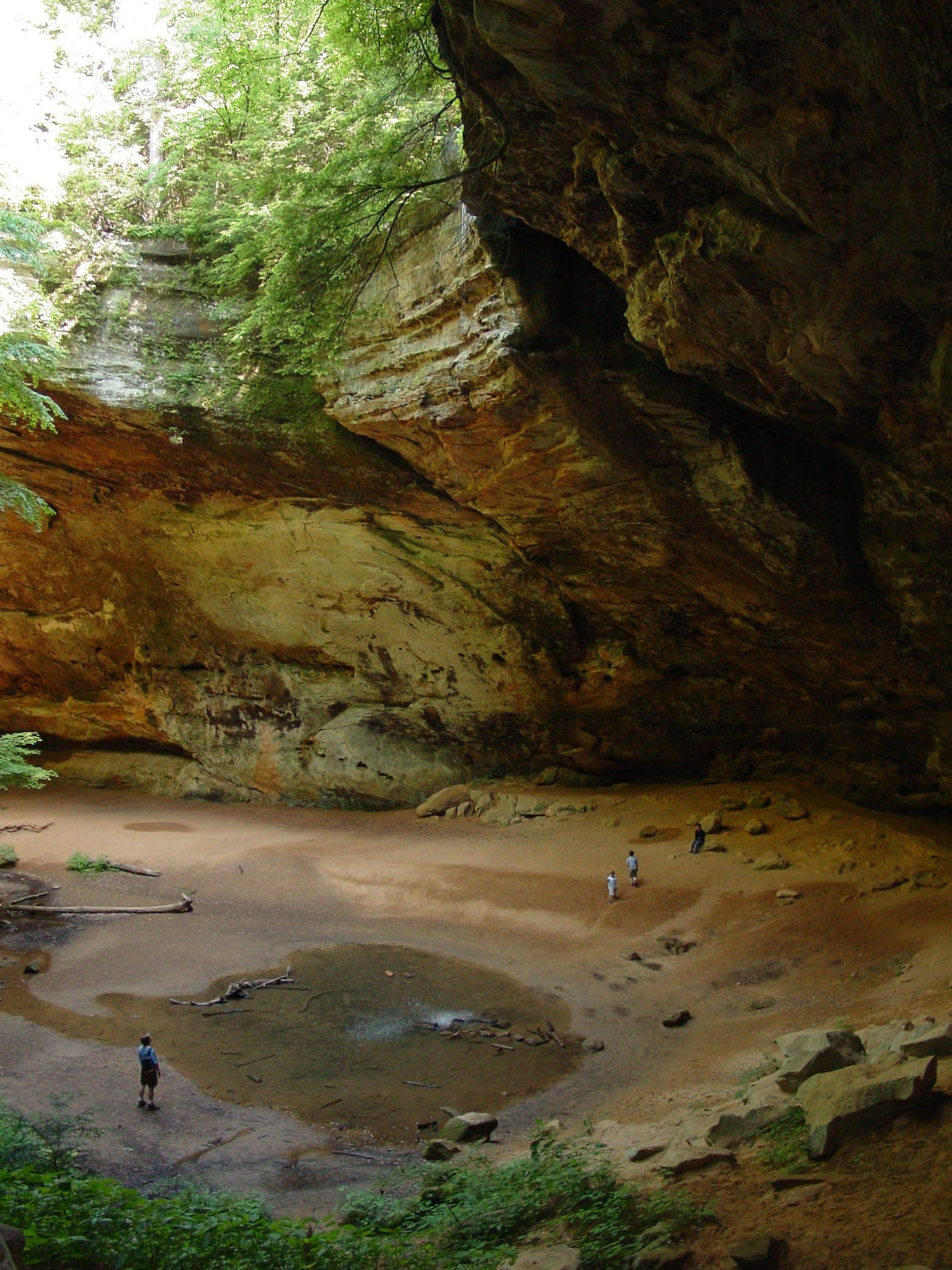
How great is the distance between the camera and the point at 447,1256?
5066 mm

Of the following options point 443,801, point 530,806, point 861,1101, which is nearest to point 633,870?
point 530,806

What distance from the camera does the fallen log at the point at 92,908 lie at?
14.5 meters

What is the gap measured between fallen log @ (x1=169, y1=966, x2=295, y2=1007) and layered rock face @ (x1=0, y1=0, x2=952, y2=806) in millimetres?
8887

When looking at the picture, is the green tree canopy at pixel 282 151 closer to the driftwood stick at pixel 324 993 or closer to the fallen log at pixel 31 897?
the driftwood stick at pixel 324 993

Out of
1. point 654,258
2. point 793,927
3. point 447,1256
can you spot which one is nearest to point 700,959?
point 793,927

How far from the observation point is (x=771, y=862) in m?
14.9

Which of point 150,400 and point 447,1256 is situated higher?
point 150,400

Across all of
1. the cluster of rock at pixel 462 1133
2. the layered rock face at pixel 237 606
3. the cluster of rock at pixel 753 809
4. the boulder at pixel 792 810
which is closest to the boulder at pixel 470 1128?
the cluster of rock at pixel 462 1133

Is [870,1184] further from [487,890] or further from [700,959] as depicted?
[487,890]

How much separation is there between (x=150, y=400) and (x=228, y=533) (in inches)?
166

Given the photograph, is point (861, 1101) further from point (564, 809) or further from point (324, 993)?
point (564, 809)

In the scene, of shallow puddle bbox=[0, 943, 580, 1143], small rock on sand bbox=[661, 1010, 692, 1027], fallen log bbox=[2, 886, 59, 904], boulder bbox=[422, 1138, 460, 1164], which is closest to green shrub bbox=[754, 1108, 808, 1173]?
boulder bbox=[422, 1138, 460, 1164]

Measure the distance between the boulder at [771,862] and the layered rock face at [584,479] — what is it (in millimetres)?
3251

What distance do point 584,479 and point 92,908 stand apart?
443 inches
